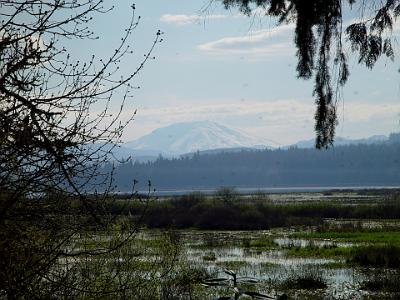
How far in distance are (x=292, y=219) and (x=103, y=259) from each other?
1617 inches

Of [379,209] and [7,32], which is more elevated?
[7,32]

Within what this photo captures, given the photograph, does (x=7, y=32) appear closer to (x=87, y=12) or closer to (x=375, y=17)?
(x=87, y=12)

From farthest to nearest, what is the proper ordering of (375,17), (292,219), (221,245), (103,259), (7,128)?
(292,219), (221,245), (103,259), (375,17), (7,128)

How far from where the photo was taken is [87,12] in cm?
501

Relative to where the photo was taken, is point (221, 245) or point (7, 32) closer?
point (7, 32)

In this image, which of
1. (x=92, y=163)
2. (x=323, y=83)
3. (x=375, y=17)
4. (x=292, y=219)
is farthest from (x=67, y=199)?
(x=292, y=219)

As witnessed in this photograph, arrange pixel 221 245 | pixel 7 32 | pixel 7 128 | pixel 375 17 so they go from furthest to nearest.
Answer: pixel 221 245
pixel 375 17
pixel 7 32
pixel 7 128

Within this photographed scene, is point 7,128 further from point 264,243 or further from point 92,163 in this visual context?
point 264,243

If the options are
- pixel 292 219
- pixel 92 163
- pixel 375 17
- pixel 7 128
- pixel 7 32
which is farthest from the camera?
pixel 292 219

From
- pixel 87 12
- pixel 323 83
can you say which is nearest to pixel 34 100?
pixel 87 12

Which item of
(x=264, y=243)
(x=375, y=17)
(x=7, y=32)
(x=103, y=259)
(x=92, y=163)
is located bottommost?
(x=264, y=243)

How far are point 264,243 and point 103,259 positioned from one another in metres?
24.4

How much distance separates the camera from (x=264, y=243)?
33.1 m

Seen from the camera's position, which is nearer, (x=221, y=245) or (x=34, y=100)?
(x=34, y=100)
